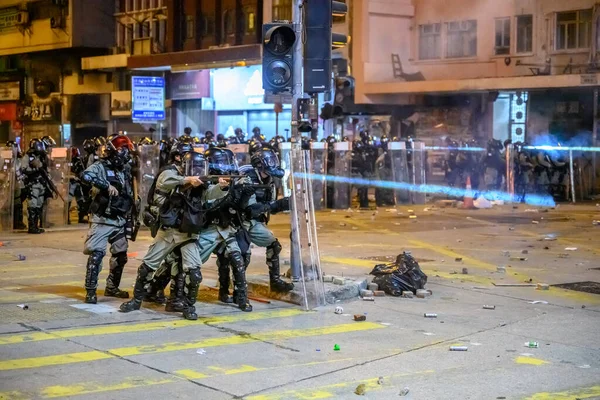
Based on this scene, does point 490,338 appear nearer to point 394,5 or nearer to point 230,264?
point 230,264

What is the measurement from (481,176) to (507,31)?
6.55 meters

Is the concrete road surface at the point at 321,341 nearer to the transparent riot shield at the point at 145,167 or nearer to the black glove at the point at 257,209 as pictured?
the black glove at the point at 257,209

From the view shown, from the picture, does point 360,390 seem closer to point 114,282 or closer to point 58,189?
point 114,282

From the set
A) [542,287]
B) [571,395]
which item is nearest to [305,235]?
[542,287]

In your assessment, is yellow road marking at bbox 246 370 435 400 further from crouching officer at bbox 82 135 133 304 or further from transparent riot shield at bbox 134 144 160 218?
transparent riot shield at bbox 134 144 160 218

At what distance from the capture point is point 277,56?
1109cm

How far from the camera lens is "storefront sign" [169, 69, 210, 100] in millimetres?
38875

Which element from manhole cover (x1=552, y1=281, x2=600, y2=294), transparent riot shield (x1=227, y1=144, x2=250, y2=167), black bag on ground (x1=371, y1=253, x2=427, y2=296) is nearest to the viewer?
black bag on ground (x1=371, y1=253, x2=427, y2=296)

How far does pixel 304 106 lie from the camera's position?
11.2 metres

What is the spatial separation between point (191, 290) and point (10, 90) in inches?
1711

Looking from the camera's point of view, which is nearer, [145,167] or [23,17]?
[145,167]

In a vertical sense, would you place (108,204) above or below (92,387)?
above

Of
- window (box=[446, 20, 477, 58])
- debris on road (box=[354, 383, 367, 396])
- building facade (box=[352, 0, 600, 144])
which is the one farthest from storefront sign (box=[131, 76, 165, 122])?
debris on road (box=[354, 383, 367, 396])

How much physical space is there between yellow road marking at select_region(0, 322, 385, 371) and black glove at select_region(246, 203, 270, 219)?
1.66 meters
